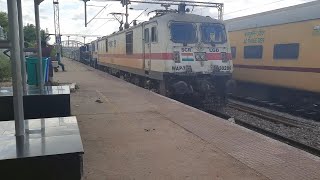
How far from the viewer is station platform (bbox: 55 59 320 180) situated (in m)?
4.52

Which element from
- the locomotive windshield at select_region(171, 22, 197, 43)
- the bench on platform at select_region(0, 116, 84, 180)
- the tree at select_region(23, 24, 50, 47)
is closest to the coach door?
the locomotive windshield at select_region(171, 22, 197, 43)

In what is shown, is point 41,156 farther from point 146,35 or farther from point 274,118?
point 146,35

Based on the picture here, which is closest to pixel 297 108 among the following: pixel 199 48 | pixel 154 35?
pixel 199 48

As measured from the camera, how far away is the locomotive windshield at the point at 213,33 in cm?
1240

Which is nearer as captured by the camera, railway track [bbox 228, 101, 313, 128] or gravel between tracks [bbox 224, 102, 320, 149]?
gravel between tracks [bbox 224, 102, 320, 149]

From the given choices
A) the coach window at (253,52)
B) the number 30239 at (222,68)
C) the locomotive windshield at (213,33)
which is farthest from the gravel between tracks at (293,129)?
the coach window at (253,52)

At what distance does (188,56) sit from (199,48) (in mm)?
568

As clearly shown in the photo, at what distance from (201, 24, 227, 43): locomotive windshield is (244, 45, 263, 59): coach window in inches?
74.6

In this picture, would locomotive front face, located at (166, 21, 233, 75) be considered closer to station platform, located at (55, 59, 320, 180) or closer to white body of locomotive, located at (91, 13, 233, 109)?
white body of locomotive, located at (91, 13, 233, 109)

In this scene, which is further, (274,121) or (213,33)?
(213,33)

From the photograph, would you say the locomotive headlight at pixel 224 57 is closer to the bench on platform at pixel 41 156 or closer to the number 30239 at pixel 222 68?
the number 30239 at pixel 222 68

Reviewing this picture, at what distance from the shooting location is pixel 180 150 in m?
5.46

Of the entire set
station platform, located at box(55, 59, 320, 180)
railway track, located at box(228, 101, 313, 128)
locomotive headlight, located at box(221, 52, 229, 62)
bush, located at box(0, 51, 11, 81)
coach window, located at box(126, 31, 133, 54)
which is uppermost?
coach window, located at box(126, 31, 133, 54)

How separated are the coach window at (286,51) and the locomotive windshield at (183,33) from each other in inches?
124
